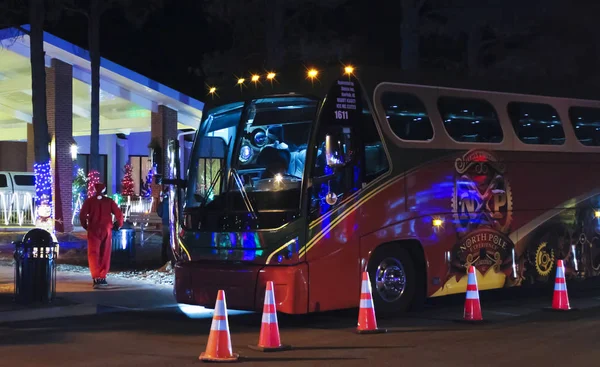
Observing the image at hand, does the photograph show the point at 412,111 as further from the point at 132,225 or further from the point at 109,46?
the point at 109,46

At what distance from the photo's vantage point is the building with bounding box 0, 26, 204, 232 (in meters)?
29.1

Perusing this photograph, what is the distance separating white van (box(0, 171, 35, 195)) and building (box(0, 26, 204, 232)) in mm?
1904

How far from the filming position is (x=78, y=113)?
1483 inches

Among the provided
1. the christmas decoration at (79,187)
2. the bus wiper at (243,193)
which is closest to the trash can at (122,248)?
the bus wiper at (243,193)

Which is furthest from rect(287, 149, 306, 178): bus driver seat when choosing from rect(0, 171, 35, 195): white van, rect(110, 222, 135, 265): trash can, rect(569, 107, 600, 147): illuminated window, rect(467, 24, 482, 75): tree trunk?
rect(0, 171, 35, 195): white van

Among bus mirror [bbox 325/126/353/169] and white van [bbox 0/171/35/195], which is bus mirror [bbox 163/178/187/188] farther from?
white van [bbox 0/171/35/195]

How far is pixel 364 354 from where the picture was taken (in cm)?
939

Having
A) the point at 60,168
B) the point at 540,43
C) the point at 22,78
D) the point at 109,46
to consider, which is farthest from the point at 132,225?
the point at 109,46

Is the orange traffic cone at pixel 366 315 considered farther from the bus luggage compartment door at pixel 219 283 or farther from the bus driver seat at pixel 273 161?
the bus driver seat at pixel 273 161

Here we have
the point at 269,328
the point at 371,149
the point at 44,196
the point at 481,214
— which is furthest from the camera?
the point at 44,196

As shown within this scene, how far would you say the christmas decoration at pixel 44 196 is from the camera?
903 inches

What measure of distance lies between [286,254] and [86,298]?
14.4 feet

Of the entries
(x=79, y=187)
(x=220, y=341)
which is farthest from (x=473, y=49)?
(x=220, y=341)

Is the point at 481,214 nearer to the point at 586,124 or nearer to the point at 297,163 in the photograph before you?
the point at 586,124
